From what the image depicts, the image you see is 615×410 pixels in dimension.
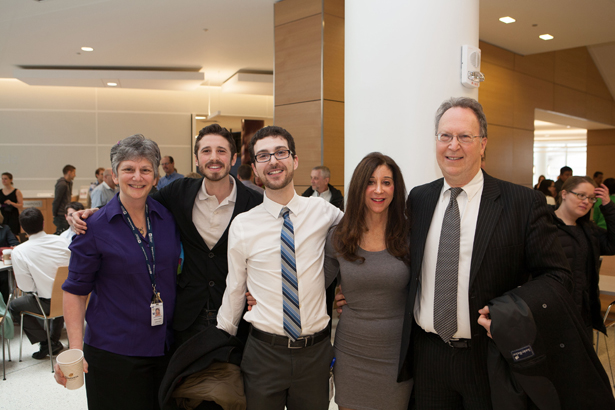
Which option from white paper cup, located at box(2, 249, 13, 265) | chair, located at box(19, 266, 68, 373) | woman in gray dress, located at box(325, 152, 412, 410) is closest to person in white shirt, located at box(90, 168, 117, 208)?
white paper cup, located at box(2, 249, 13, 265)

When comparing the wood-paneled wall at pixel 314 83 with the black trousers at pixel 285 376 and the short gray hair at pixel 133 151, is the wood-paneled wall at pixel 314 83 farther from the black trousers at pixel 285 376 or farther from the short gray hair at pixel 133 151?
the black trousers at pixel 285 376

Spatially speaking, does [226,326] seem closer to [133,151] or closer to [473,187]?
[133,151]

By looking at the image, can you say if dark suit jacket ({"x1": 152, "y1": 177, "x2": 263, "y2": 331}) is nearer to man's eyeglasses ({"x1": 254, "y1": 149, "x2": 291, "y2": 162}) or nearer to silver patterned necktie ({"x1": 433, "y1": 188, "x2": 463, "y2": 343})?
man's eyeglasses ({"x1": 254, "y1": 149, "x2": 291, "y2": 162})

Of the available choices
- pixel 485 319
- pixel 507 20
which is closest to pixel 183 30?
pixel 507 20

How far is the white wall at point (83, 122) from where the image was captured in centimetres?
1169

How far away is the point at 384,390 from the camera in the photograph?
1880 millimetres

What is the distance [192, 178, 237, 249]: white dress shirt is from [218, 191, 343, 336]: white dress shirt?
315 mm

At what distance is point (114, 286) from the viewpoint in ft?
6.55

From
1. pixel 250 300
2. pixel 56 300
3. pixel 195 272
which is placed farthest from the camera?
pixel 56 300

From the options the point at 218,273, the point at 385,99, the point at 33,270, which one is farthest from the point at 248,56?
the point at 218,273

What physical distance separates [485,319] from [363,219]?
2.07ft

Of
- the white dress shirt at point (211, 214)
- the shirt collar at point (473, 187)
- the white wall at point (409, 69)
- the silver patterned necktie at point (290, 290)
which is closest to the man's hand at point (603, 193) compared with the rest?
the white wall at point (409, 69)

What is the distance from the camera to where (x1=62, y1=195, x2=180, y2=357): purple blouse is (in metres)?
1.94

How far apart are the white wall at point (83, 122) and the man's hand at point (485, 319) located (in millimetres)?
11070
